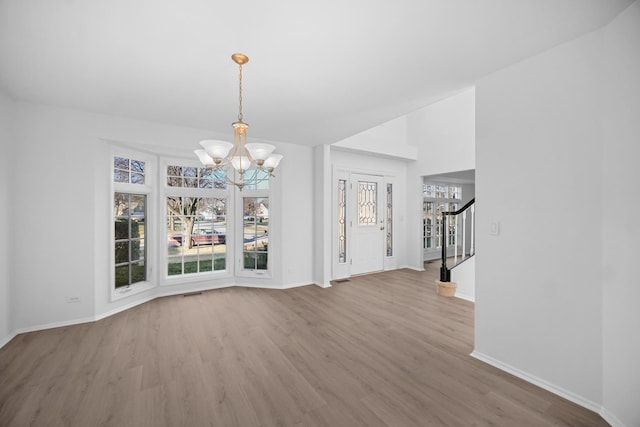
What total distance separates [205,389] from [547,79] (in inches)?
136

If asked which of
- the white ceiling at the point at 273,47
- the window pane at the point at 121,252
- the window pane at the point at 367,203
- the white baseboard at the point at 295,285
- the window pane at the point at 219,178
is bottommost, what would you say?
the white baseboard at the point at 295,285

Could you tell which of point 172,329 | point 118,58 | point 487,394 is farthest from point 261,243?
point 487,394

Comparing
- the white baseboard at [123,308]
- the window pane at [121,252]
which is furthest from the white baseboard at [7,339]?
the window pane at [121,252]

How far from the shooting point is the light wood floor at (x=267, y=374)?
1.64 metres

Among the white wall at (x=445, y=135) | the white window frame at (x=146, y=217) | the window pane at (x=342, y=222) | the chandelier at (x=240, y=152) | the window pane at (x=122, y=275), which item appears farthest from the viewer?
the window pane at (x=342, y=222)

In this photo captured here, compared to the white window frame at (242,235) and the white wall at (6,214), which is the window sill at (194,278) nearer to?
the white window frame at (242,235)

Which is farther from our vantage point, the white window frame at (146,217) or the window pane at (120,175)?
the window pane at (120,175)

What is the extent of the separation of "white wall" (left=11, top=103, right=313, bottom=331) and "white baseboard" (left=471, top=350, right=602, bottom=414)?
433 cm

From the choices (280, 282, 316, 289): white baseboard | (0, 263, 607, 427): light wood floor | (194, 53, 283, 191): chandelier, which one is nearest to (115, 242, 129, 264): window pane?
(0, 263, 607, 427): light wood floor

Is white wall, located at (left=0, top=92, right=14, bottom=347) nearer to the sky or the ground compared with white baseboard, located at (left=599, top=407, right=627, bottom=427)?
nearer to the sky

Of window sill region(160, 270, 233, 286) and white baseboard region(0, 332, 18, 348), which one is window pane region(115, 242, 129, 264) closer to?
window sill region(160, 270, 233, 286)

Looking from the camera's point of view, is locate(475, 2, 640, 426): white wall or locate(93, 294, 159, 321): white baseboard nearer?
locate(475, 2, 640, 426): white wall

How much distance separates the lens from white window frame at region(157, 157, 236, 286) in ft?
13.2

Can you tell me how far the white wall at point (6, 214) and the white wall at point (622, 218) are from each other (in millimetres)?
5098
